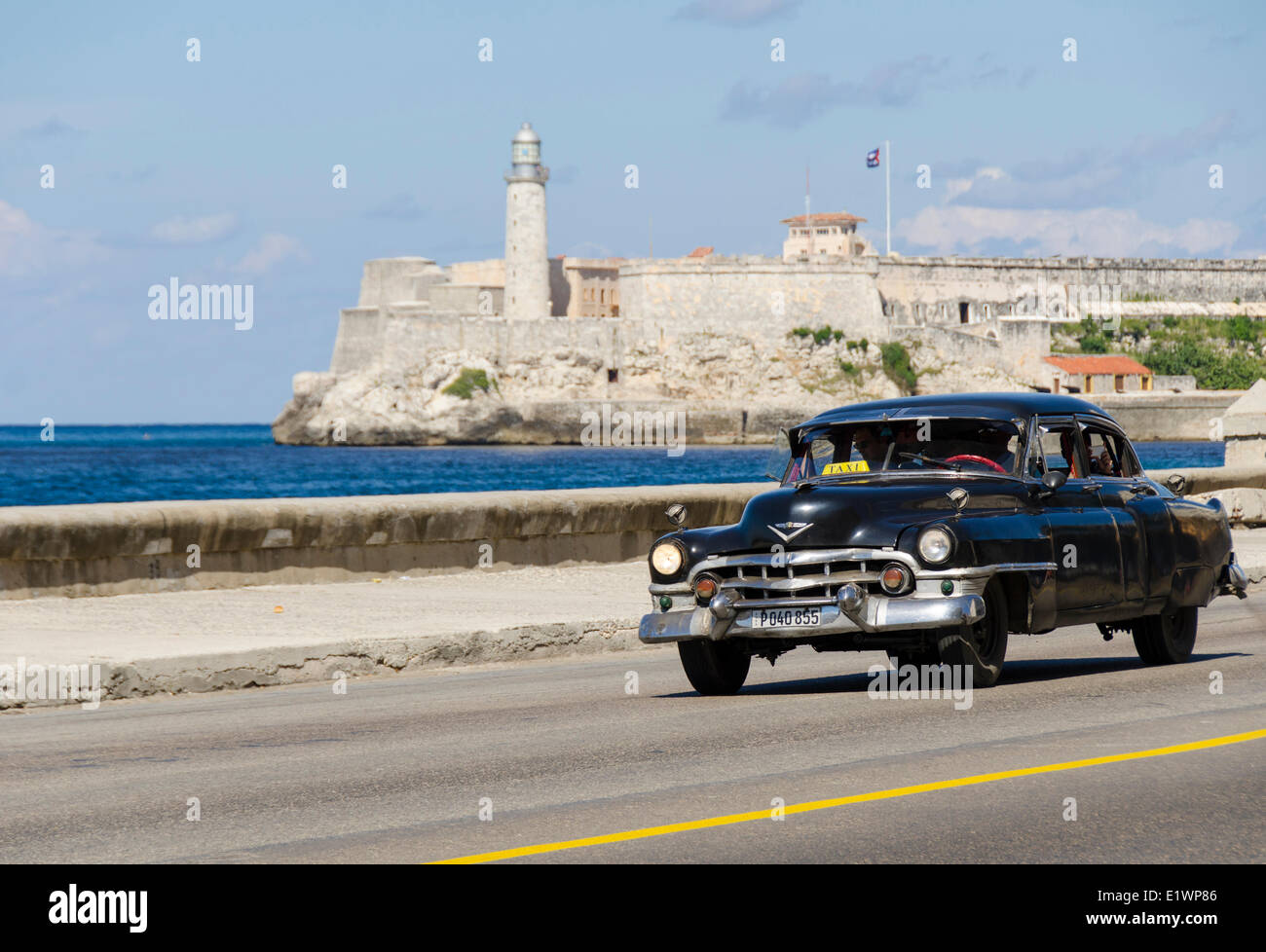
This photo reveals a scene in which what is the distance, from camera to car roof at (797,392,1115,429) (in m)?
12.0

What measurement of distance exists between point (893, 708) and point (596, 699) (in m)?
2.02

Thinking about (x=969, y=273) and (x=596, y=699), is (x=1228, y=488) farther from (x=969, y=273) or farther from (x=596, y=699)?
(x=969, y=273)

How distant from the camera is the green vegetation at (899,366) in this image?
13462cm

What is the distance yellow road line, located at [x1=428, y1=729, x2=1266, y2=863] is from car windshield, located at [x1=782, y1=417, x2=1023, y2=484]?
3.01 metres

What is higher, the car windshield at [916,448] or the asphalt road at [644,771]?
the car windshield at [916,448]

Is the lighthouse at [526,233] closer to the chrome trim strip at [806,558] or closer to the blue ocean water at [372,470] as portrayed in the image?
the blue ocean water at [372,470]

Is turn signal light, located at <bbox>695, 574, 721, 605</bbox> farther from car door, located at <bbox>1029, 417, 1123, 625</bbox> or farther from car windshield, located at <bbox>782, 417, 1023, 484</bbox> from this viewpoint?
car door, located at <bbox>1029, 417, 1123, 625</bbox>

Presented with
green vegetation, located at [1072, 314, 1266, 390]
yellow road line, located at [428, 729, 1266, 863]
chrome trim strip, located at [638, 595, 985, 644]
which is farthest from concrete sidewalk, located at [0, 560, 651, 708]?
green vegetation, located at [1072, 314, 1266, 390]

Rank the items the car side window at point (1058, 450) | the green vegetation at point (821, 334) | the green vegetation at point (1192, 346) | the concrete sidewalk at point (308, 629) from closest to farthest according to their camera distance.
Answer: the car side window at point (1058, 450) < the concrete sidewalk at point (308, 629) < the green vegetation at point (821, 334) < the green vegetation at point (1192, 346)

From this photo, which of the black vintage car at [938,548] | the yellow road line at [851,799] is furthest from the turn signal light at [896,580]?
the yellow road line at [851,799]

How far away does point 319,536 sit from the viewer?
17.1m

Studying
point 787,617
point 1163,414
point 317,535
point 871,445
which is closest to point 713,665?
point 787,617

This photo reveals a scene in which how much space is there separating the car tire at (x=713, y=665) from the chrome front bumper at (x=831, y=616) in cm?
32

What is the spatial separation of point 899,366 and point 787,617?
12591 centimetres
